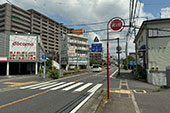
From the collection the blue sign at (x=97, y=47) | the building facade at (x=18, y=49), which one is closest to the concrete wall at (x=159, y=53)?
the blue sign at (x=97, y=47)

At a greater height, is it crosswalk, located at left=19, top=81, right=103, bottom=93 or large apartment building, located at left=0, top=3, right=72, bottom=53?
large apartment building, located at left=0, top=3, right=72, bottom=53

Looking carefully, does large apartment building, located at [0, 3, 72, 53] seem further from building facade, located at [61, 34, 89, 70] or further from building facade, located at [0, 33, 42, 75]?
building facade, located at [0, 33, 42, 75]

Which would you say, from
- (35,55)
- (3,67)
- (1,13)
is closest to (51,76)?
(35,55)

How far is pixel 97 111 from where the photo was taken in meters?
4.75

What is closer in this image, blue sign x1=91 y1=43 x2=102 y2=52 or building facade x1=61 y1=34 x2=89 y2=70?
blue sign x1=91 y1=43 x2=102 y2=52

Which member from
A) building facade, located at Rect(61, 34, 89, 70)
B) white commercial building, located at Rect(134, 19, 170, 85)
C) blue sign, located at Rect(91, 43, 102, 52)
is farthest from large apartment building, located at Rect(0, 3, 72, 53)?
white commercial building, located at Rect(134, 19, 170, 85)

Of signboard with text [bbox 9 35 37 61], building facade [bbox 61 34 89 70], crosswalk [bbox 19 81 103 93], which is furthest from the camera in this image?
building facade [bbox 61 34 89 70]

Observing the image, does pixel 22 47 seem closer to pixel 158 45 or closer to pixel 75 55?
pixel 158 45

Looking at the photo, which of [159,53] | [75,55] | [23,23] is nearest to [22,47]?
[159,53]

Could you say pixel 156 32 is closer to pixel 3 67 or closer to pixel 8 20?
pixel 3 67

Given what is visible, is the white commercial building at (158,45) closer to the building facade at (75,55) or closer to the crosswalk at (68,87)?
the crosswalk at (68,87)

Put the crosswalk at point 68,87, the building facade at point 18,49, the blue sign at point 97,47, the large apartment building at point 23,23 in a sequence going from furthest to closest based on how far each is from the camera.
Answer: the large apartment building at point 23,23, the building facade at point 18,49, the blue sign at point 97,47, the crosswalk at point 68,87

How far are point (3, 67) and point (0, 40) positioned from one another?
10667mm

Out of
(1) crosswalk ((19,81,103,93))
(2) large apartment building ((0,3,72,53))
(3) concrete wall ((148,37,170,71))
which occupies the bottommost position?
(1) crosswalk ((19,81,103,93))
